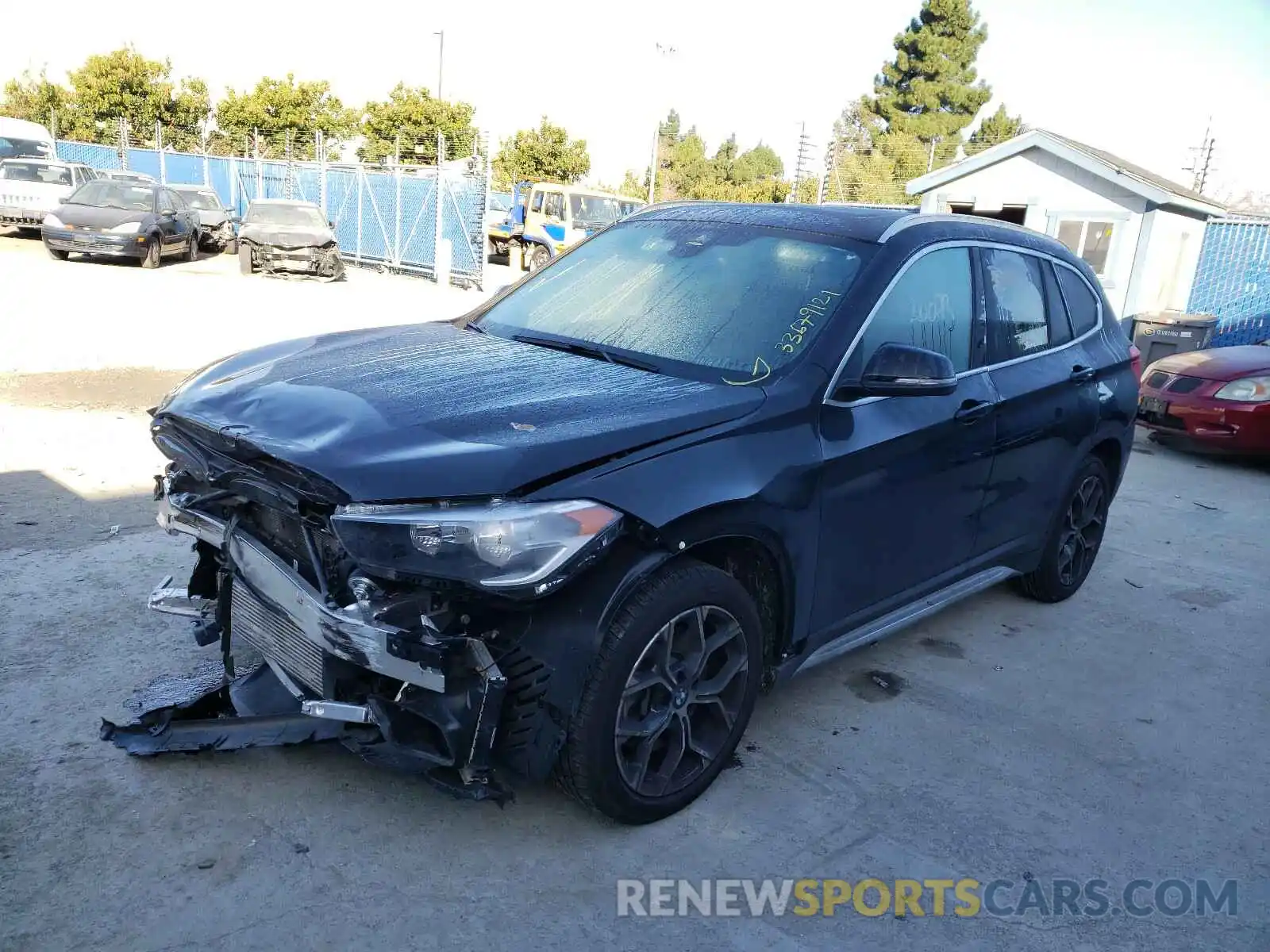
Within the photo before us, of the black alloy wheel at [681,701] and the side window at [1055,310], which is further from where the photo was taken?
the side window at [1055,310]

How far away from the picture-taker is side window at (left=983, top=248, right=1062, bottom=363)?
167 inches

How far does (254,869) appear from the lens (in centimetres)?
275

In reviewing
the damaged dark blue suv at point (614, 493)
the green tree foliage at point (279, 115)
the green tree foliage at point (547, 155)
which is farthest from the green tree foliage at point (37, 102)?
the damaged dark blue suv at point (614, 493)

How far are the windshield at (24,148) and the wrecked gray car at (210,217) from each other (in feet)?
22.8

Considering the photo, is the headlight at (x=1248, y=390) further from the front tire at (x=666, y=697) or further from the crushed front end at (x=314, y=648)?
the crushed front end at (x=314, y=648)

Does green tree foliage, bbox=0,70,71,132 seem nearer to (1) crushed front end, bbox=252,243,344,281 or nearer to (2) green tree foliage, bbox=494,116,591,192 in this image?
(2) green tree foliage, bbox=494,116,591,192

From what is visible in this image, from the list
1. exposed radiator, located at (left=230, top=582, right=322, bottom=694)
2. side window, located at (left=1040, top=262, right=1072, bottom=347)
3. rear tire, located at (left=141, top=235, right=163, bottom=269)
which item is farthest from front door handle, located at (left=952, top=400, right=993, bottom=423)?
rear tire, located at (left=141, top=235, right=163, bottom=269)

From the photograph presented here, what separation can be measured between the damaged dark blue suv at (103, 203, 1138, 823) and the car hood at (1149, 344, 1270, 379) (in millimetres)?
6095

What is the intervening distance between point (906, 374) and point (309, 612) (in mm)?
2017

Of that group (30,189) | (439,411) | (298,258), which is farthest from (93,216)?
(439,411)

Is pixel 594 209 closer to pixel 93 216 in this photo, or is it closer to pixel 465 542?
pixel 93 216

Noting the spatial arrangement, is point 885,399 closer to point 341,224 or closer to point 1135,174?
point 1135,174

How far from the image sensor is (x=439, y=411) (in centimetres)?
292

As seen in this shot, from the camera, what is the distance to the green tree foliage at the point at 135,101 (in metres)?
36.3
